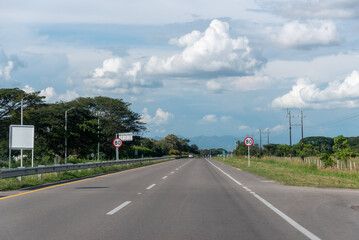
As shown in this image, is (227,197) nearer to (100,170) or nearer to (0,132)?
(100,170)

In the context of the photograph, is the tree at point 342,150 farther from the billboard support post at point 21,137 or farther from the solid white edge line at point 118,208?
the solid white edge line at point 118,208

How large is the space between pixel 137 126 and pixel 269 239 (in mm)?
79172

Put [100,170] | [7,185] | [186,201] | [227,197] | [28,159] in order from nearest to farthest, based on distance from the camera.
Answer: [186,201], [227,197], [7,185], [100,170], [28,159]

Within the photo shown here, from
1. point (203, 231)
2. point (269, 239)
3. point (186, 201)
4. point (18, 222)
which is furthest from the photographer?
point (186, 201)

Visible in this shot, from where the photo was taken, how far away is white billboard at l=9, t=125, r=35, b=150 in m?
22.2

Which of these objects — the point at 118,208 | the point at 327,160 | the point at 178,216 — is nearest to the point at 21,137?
the point at 118,208

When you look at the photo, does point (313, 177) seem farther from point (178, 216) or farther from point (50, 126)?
point (50, 126)

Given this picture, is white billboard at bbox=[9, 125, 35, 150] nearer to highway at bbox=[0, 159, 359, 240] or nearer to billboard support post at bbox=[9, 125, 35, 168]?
billboard support post at bbox=[9, 125, 35, 168]

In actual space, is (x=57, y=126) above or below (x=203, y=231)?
above

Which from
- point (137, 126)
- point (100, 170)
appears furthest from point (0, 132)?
point (137, 126)

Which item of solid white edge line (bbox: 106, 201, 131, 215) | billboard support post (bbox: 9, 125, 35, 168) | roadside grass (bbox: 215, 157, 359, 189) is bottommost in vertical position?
roadside grass (bbox: 215, 157, 359, 189)

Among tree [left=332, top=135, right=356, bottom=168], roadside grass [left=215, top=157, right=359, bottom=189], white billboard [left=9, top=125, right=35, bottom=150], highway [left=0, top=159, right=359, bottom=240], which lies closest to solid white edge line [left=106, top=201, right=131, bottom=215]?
highway [left=0, top=159, right=359, bottom=240]

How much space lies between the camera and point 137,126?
85562 millimetres

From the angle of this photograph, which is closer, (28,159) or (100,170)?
(100,170)
